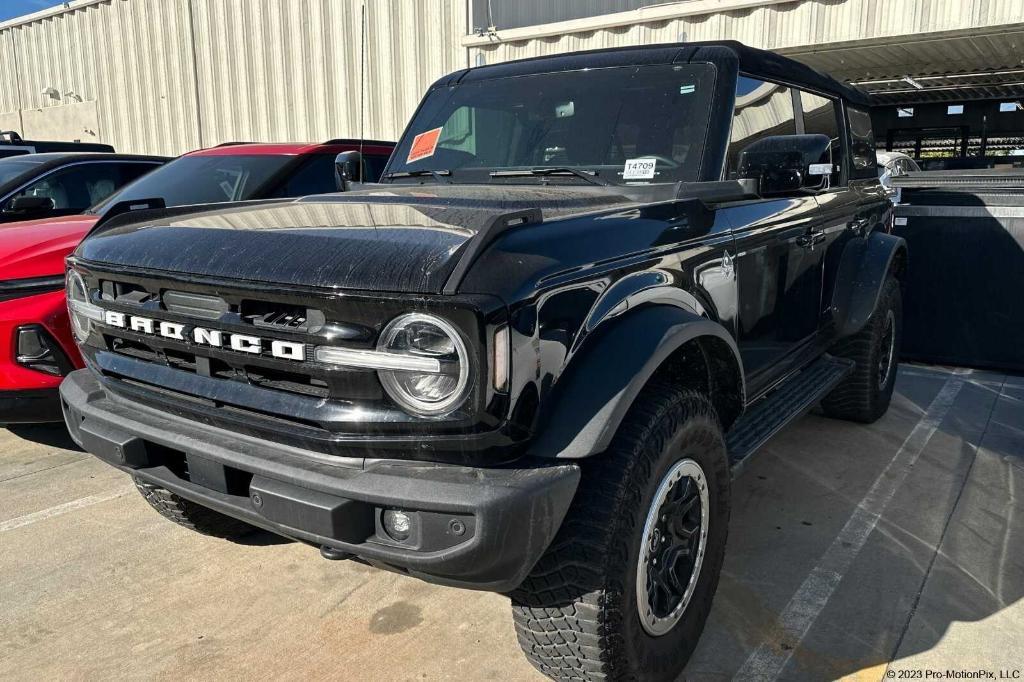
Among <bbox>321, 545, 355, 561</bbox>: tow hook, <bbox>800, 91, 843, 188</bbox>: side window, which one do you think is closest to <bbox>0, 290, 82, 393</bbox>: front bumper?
<bbox>321, 545, 355, 561</bbox>: tow hook

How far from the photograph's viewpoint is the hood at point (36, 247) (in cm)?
369

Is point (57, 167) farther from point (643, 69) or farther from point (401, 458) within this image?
point (401, 458)

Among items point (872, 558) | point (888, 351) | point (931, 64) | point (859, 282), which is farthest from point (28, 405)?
point (931, 64)

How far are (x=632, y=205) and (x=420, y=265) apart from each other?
0.85 metres

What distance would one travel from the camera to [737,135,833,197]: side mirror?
2707mm

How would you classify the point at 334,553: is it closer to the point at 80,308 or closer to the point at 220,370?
the point at 220,370

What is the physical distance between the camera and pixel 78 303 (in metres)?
2.47

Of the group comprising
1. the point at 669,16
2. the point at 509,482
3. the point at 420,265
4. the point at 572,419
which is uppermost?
the point at 669,16

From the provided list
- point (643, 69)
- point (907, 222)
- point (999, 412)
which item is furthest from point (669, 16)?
point (643, 69)

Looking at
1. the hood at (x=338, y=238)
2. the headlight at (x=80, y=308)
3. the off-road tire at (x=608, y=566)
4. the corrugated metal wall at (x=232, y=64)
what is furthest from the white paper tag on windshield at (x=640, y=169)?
the corrugated metal wall at (x=232, y=64)

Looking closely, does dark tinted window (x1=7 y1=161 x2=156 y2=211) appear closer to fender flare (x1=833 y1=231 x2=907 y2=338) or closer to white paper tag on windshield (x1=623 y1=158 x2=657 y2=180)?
white paper tag on windshield (x1=623 y1=158 x2=657 y2=180)

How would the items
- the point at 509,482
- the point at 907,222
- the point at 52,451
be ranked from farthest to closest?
the point at 907,222 < the point at 52,451 < the point at 509,482

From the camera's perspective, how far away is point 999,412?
15.5 ft

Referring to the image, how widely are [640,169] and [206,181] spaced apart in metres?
3.23
